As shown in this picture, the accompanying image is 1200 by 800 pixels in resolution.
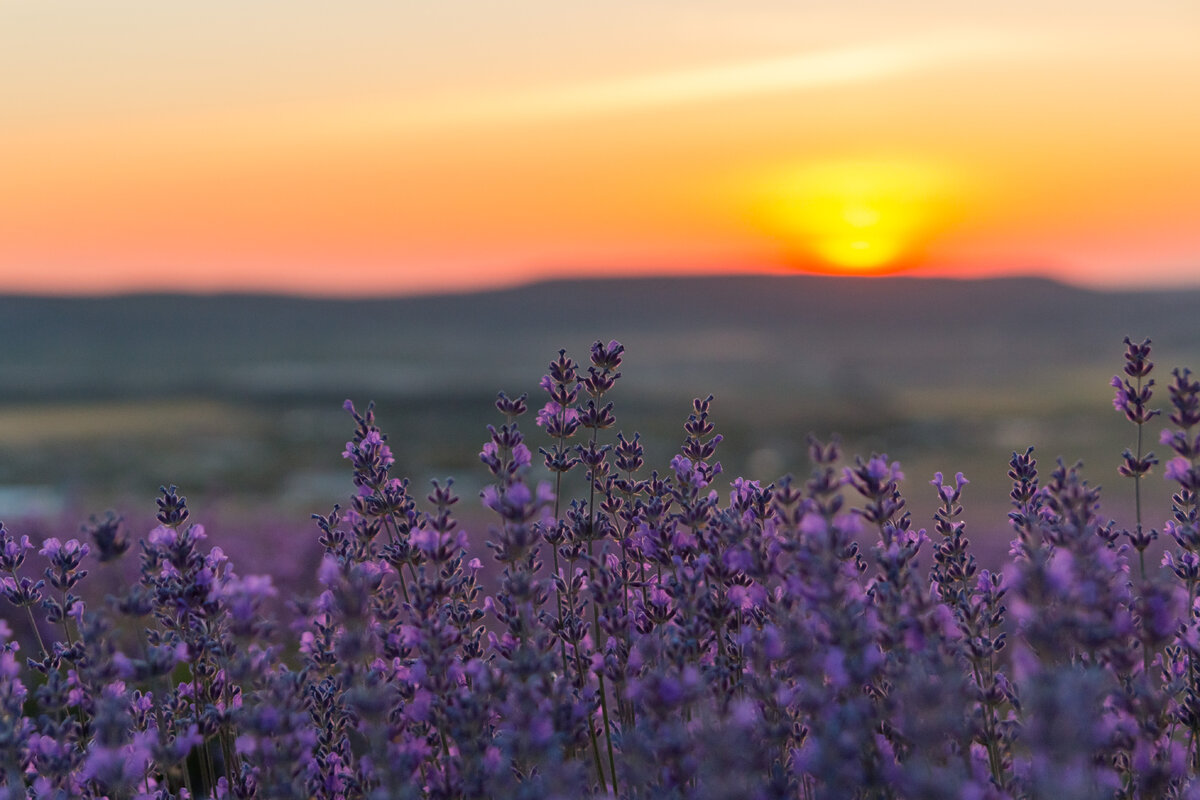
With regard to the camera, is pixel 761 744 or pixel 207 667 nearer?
pixel 761 744

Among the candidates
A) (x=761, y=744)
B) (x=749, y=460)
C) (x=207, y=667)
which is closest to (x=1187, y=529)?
(x=761, y=744)

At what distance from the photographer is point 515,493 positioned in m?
2.37

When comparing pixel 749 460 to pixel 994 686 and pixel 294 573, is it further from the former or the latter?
pixel 994 686

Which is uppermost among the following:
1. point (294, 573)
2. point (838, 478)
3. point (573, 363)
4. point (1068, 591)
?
point (573, 363)

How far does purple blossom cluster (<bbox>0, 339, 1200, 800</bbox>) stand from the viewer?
184cm

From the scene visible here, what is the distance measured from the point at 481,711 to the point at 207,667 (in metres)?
0.92

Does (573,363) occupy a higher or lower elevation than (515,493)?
higher

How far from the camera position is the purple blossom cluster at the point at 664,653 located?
6.05 ft

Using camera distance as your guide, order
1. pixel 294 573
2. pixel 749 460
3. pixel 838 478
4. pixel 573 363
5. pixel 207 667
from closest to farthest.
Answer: pixel 838 478 < pixel 207 667 < pixel 573 363 < pixel 294 573 < pixel 749 460

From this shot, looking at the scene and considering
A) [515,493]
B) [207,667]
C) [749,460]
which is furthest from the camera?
[749,460]

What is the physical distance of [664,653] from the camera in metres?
2.29

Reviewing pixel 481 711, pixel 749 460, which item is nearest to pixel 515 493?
pixel 481 711

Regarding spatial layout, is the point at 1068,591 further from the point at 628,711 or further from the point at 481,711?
the point at 628,711

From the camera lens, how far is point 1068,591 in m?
1.75
